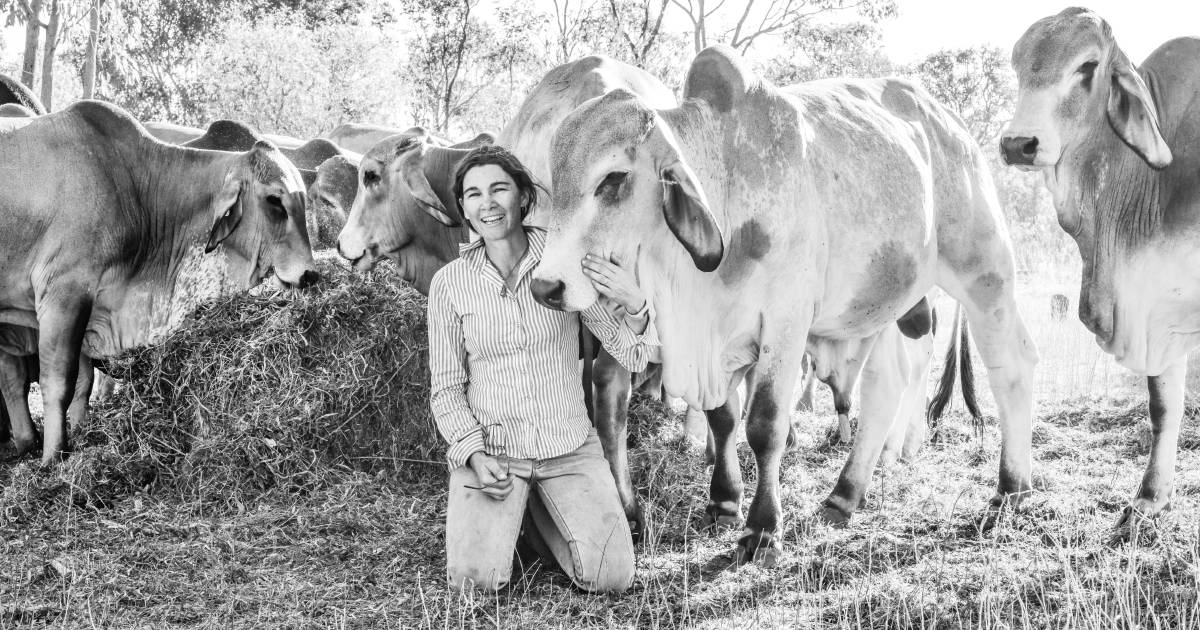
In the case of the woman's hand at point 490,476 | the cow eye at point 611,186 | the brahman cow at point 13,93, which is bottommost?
the woman's hand at point 490,476

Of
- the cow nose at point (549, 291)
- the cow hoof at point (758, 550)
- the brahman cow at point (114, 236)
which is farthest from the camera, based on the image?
the brahman cow at point (114, 236)

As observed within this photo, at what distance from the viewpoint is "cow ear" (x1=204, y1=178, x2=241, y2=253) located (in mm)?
5457

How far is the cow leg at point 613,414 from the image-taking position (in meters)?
4.26

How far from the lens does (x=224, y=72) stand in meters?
20.6

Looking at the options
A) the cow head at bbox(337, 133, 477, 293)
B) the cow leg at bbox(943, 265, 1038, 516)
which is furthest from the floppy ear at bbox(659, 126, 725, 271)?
the cow head at bbox(337, 133, 477, 293)

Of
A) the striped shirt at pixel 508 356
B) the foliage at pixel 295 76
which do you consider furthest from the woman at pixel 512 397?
the foliage at pixel 295 76

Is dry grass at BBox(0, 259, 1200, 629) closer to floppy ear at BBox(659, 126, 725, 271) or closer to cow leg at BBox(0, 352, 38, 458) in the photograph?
cow leg at BBox(0, 352, 38, 458)

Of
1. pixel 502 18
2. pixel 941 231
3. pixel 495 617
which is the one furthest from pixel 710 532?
pixel 502 18

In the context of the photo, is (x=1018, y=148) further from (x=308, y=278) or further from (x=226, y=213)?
(x=226, y=213)

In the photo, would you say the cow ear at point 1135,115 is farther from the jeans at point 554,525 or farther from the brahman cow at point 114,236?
the brahman cow at point 114,236

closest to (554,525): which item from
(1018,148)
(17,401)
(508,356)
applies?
(508,356)

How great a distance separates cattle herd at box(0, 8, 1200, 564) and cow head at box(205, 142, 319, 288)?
12mm

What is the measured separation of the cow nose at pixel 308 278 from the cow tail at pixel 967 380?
3259mm

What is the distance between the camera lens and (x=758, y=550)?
3861mm
